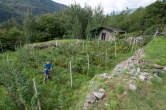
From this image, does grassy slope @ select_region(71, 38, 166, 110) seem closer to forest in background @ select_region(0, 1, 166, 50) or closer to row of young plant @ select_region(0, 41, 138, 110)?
row of young plant @ select_region(0, 41, 138, 110)

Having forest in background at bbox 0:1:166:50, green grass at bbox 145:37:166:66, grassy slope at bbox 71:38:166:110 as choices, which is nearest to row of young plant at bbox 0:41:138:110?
grassy slope at bbox 71:38:166:110

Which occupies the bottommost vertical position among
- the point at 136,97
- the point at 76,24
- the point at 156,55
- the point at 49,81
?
the point at 49,81

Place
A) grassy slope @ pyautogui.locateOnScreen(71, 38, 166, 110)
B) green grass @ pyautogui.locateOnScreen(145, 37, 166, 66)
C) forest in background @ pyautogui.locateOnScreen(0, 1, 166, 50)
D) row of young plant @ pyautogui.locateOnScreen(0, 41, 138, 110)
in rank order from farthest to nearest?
forest in background @ pyautogui.locateOnScreen(0, 1, 166, 50) → green grass @ pyautogui.locateOnScreen(145, 37, 166, 66) → row of young plant @ pyautogui.locateOnScreen(0, 41, 138, 110) → grassy slope @ pyautogui.locateOnScreen(71, 38, 166, 110)

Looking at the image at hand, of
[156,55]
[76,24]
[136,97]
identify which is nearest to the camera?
[136,97]

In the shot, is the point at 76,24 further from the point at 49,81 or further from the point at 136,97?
the point at 136,97

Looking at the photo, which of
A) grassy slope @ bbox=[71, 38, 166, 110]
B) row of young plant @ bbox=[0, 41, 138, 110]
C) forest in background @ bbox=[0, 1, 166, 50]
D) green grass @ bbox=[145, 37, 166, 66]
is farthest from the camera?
forest in background @ bbox=[0, 1, 166, 50]

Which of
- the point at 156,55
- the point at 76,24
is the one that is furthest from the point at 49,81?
the point at 76,24

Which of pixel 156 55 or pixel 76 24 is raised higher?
pixel 76 24

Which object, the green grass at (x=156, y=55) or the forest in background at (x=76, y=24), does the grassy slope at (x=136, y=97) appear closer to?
the green grass at (x=156, y=55)

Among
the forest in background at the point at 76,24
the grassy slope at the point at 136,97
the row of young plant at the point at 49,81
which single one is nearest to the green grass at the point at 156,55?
the grassy slope at the point at 136,97

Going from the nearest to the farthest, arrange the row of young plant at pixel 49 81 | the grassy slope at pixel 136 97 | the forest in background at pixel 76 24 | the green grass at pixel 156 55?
the grassy slope at pixel 136 97
the row of young plant at pixel 49 81
the green grass at pixel 156 55
the forest in background at pixel 76 24

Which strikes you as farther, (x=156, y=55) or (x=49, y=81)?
(x=156, y=55)

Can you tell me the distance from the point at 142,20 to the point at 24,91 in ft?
79.9

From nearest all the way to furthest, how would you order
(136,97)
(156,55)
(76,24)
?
(136,97)
(156,55)
(76,24)
